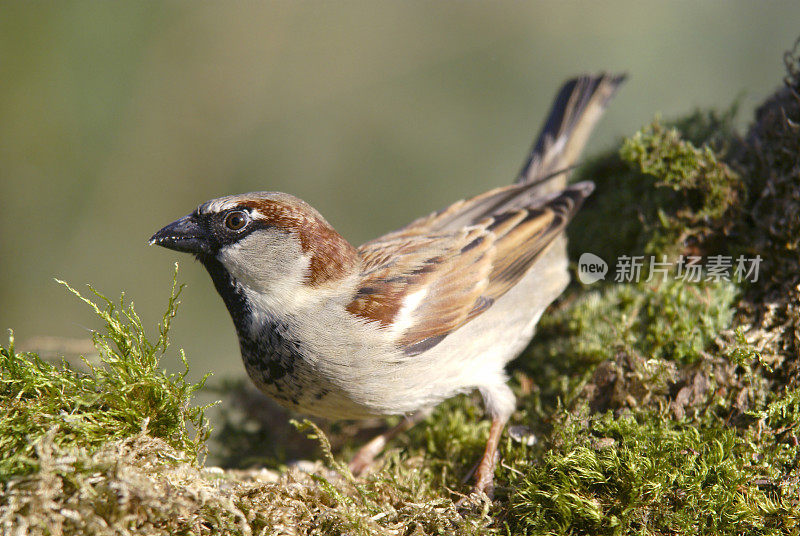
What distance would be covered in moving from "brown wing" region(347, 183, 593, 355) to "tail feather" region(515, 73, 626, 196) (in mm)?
778

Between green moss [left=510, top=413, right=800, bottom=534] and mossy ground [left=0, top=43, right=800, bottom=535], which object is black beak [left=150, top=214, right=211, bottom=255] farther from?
green moss [left=510, top=413, right=800, bottom=534]

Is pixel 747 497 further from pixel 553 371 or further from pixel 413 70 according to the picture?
pixel 413 70

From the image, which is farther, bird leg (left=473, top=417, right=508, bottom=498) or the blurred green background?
the blurred green background

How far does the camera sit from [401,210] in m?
9.16

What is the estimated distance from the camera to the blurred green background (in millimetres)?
7719

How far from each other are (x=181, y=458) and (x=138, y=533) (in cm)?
36

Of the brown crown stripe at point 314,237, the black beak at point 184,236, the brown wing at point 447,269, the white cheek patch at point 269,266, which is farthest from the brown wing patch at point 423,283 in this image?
the black beak at point 184,236

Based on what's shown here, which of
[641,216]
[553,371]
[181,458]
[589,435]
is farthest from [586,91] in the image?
[181,458]

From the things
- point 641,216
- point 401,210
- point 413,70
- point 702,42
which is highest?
point 702,42

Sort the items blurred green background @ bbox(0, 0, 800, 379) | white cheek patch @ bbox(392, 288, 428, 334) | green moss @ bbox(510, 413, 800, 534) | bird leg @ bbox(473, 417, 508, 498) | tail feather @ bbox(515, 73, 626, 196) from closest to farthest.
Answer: green moss @ bbox(510, 413, 800, 534)
bird leg @ bbox(473, 417, 508, 498)
white cheek patch @ bbox(392, 288, 428, 334)
tail feather @ bbox(515, 73, 626, 196)
blurred green background @ bbox(0, 0, 800, 379)

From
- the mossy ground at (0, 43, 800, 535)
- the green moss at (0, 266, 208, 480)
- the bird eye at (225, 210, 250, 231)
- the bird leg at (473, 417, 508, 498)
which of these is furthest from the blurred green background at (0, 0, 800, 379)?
the green moss at (0, 266, 208, 480)

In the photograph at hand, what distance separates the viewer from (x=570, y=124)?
4.89 m

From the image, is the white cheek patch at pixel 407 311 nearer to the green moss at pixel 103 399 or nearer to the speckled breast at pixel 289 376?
the speckled breast at pixel 289 376

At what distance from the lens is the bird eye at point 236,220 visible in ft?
10.2
